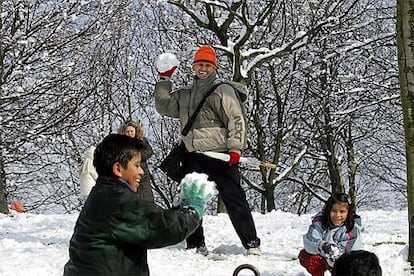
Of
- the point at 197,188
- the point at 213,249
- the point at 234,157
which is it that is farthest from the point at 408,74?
the point at 197,188

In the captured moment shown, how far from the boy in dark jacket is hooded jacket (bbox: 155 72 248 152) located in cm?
284

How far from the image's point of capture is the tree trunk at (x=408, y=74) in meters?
5.73

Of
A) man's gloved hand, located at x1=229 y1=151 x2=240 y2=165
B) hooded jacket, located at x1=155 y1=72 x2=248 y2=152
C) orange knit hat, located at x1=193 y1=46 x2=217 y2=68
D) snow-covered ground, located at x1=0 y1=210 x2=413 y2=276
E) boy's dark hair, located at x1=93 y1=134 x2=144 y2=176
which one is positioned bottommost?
snow-covered ground, located at x1=0 y1=210 x2=413 y2=276

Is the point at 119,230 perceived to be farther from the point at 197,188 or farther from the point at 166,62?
the point at 166,62

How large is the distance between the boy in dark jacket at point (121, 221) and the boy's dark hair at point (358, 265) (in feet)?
2.55

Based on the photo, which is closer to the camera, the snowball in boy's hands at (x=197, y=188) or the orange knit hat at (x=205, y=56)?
the snowball in boy's hands at (x=197, y=188)

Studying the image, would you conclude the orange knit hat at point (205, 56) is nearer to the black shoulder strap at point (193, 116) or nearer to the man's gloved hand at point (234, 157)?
the black shoulder strap at point (193, 116)

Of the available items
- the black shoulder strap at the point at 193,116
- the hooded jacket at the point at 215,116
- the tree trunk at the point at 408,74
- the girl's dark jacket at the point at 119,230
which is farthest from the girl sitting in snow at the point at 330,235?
the girl's dark jacket at the point at 119,230

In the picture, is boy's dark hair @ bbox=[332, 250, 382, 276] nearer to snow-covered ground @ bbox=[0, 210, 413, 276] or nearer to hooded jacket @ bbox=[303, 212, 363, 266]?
hooded jacket @ bbox=[303, 212, 363, 266]

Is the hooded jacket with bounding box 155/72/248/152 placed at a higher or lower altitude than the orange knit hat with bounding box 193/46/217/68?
lower

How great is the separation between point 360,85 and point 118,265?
1444cm

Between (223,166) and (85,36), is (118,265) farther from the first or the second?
(85,36)

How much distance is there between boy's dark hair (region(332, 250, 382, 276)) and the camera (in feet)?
10.6

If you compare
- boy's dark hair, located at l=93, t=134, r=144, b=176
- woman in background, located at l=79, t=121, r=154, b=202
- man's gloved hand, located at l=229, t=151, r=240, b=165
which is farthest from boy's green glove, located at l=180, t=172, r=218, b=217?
woman in background, located at l=79, t=121, r=154, b=202
